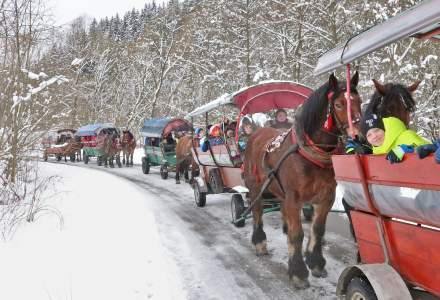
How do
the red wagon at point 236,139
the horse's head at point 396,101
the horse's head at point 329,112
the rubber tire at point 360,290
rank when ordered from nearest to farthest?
the rubber tire at point 360,290, the horse's head at point 396,101, the horse's head at point 329,112, the red wagon at point 236,139

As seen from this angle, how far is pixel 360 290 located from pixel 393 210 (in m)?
0.61

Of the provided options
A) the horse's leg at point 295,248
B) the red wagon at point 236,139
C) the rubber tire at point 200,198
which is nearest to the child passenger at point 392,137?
the horse's leg at point 295,248

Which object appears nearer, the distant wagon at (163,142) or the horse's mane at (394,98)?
the horse's mane at (394,98)

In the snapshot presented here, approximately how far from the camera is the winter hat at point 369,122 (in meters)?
3.53

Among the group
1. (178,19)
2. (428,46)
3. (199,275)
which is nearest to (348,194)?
(199,275)

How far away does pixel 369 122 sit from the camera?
3.62 m

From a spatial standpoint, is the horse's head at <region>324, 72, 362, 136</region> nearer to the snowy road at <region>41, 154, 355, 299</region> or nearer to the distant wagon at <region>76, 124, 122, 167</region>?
the snowy road at <region>41, 154, 355, 299</region>

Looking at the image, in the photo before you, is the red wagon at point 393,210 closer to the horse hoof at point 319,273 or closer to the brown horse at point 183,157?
the horse hoof at point 319,273

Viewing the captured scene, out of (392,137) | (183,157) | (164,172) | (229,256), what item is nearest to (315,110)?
(392,137)

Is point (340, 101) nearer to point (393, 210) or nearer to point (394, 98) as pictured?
point (394, 98)

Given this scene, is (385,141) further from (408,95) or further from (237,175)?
(237,175)

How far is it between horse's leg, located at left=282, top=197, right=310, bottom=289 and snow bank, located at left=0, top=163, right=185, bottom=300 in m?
1.19

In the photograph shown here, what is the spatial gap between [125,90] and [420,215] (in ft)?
137

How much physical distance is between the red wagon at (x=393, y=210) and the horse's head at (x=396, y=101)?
1.51ft
